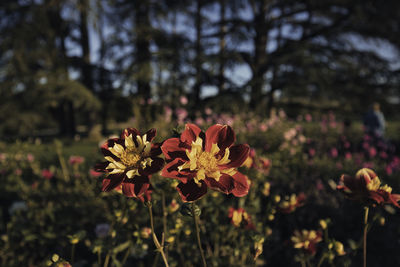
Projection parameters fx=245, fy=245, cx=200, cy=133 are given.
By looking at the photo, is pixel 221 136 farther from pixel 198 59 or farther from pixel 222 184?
pixel 198 59

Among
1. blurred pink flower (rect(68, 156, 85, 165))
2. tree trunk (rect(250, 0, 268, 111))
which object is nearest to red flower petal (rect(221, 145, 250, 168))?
blurred pink flower (rect(68, 156, 85, 165))

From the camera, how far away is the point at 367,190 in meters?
0.80

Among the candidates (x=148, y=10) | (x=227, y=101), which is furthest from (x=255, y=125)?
(x=148, y=10)

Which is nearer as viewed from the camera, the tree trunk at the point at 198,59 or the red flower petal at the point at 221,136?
the red flower petal at the point at 221,136

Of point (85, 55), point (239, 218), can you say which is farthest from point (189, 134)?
point (85, 55)

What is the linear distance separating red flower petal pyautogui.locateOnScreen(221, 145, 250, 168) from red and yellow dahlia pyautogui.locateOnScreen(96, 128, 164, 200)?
0.20 m

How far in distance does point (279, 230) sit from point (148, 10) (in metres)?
9.61

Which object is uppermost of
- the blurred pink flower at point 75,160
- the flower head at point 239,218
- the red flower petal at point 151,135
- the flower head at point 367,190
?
the red flower petal at point 151,135

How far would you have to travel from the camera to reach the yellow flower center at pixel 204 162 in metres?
0.64

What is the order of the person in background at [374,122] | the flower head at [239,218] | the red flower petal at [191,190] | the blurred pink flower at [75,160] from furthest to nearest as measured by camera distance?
the person in background at [374,122] < the blurred pink flower at [75,160] < the flower head at [239,218] < the red flower petal at [191,190]

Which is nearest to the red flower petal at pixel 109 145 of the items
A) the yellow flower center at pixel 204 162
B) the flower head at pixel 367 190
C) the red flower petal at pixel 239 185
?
the yellow flower center at pixel 204 162

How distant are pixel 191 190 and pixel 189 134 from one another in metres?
0.16

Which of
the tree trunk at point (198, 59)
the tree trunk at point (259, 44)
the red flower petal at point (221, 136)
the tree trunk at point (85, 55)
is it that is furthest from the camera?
the tree trunk at point (85, 55)

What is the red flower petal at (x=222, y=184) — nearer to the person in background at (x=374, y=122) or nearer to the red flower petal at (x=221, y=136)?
the red flower petal at (x=221, y=136)
